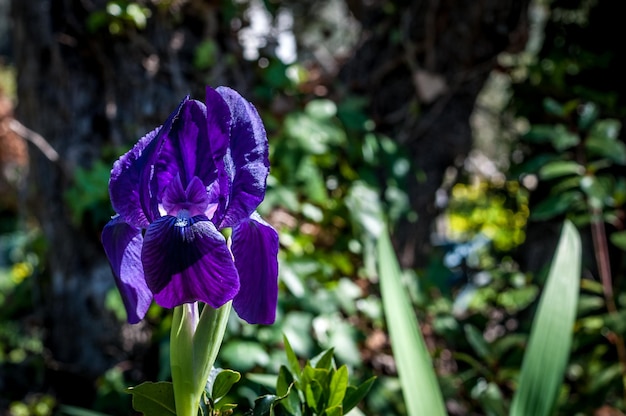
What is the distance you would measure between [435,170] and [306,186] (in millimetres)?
718

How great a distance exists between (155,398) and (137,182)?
8.1 inches

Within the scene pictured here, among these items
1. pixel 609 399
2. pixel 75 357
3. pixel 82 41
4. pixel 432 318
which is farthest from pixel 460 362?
pixel 82 41

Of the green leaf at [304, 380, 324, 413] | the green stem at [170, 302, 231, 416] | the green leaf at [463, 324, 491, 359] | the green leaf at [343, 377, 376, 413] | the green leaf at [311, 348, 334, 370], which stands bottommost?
the green stem at [170, 302, 231, 416]

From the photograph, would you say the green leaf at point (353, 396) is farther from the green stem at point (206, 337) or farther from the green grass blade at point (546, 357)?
the green grass blade at point (546, 357)

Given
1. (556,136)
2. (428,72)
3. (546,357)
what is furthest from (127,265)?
(428,72)

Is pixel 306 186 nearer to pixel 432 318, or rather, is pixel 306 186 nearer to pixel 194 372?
pixel 432 318

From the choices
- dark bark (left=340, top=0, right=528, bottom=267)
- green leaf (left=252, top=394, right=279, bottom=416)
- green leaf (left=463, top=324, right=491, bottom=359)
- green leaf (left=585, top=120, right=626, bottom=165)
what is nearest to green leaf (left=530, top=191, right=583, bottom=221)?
green leaf (left=585, top=120, right=626, bottom=165)

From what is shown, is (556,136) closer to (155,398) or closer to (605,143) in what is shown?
(605,143)

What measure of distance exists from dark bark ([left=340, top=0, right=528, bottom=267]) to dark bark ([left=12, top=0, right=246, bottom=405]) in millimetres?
555

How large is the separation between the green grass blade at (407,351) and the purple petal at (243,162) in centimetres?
45

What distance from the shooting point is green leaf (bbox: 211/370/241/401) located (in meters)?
0.68

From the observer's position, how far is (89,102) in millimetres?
1860

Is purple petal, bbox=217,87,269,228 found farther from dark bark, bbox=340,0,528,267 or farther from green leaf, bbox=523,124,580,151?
dark bark, bbox=340,0,528,267

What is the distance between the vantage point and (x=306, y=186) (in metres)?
1.73
